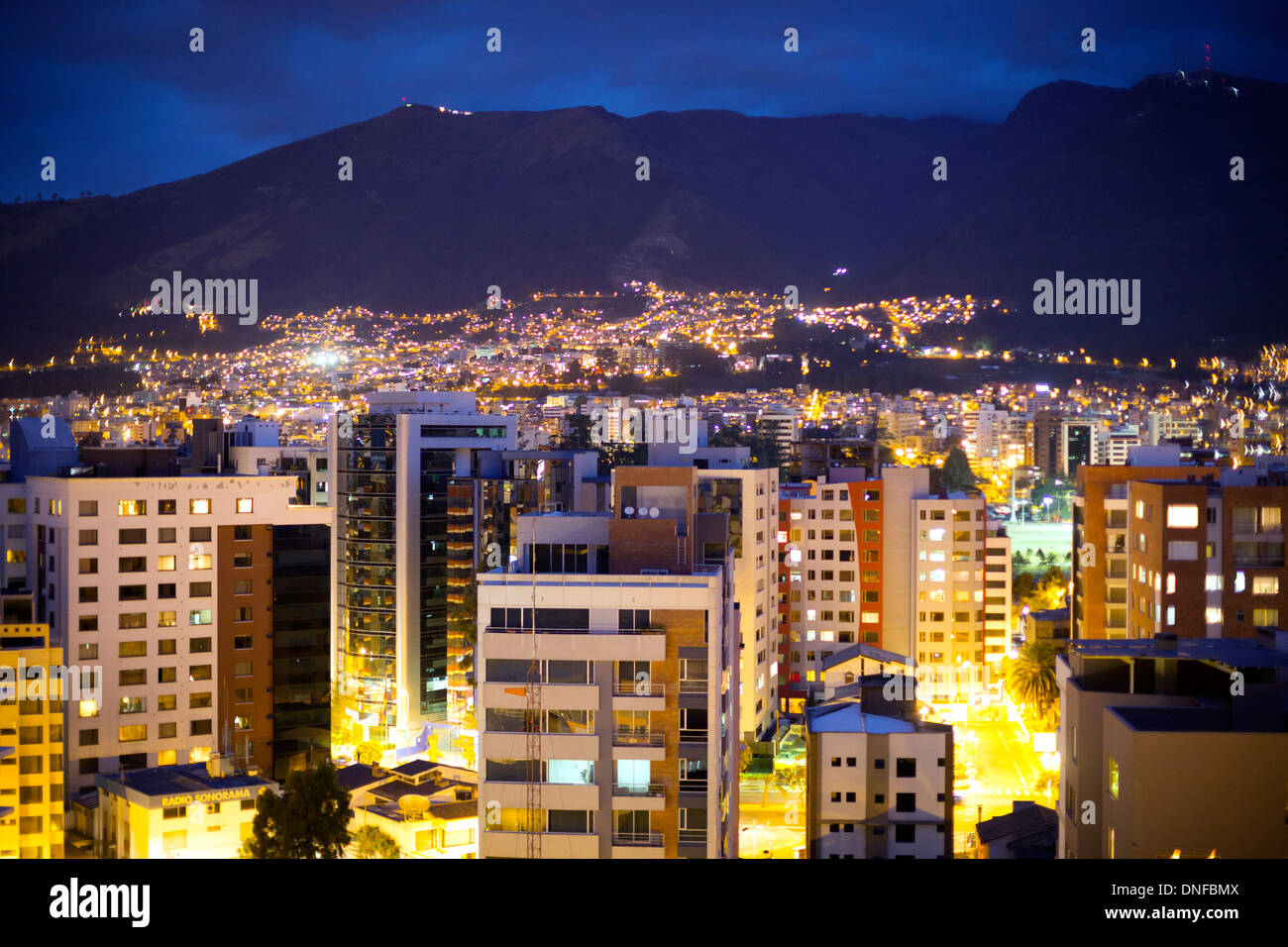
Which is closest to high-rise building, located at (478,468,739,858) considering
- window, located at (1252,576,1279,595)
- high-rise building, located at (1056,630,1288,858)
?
high-rise building, located at (1056,630,1288,858)

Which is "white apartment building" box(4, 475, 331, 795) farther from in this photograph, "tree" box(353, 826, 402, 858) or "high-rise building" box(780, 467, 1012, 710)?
"high-rise building" box(780, 467, 1012, 710)

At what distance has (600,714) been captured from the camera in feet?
18.0

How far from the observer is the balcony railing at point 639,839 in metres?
5.41

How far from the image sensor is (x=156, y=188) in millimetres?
33188

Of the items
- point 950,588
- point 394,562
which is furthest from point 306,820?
A: point 950,588

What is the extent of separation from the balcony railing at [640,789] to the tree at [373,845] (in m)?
4.13

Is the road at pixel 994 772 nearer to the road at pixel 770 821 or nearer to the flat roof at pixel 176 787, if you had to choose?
the road at pixel 770 821

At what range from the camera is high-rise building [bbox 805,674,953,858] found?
867cm

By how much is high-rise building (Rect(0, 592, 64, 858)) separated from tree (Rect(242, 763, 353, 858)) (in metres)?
2.58

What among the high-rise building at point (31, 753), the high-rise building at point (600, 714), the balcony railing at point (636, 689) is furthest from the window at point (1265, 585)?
the high-rise building at point (31, 753)

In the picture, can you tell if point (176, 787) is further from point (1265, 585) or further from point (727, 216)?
point (727, 216)
